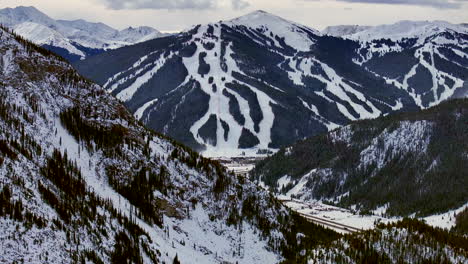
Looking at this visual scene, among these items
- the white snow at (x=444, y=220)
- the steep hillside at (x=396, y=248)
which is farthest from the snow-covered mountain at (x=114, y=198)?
the white snow at (x=444, y=220)

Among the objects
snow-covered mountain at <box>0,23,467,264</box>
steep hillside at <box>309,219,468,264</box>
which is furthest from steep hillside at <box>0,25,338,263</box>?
steep hillside at <box>309,219,468,264</box>

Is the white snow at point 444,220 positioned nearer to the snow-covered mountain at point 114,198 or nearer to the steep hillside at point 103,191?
the steep hillside at point 103,191

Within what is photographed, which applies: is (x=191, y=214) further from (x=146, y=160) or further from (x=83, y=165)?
(x=83, y=165)

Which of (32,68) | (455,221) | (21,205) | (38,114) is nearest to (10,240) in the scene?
(21,205)

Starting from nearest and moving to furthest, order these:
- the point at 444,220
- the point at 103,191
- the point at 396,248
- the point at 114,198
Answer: the point at 396,248 → the point at 103,191 → the point at 114,198 → the point at 444,220

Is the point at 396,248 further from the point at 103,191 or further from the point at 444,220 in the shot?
the point at 444,220

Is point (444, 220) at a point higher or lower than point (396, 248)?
lower

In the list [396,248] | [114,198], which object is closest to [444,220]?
[396,248]

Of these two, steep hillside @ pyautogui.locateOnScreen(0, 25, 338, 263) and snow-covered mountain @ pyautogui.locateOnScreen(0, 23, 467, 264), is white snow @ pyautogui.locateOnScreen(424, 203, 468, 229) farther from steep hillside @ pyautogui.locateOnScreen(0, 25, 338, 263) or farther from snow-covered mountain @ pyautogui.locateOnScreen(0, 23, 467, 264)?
snow-covered mountain @ pyautogui.locateOnScreen(0, 23, 467, 264)

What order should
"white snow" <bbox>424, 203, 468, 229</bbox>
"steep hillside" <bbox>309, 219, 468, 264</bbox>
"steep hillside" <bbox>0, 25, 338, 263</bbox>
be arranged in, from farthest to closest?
1. "white snow" <bbox>424, 203, 468, 229</bbox>
2. "steep hillside" <bbox>309, 219, 468, 264</bbox>
3. "steep hillside" <bbox>0, 25, 338, 263</bbox>
